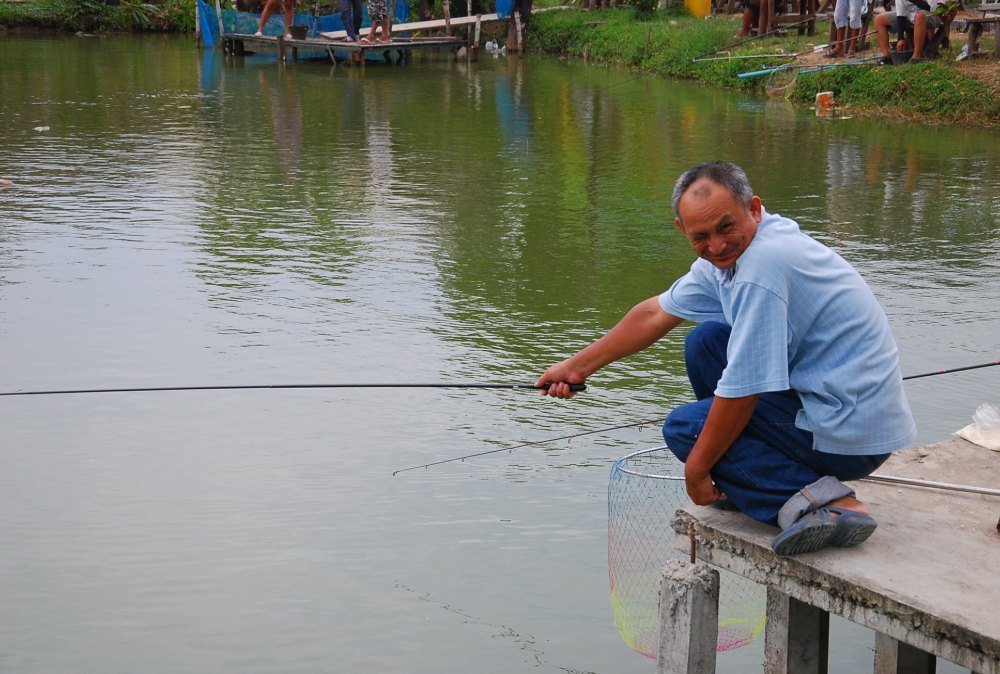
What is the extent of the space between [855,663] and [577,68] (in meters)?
17.6

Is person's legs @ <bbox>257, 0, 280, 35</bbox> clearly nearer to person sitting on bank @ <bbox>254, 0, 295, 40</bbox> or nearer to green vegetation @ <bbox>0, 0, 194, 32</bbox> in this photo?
person sitting on bank @ <bbox>254, 0, 295, 40</bbox>

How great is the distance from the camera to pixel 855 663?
326cm

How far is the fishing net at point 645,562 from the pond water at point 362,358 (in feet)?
0.30

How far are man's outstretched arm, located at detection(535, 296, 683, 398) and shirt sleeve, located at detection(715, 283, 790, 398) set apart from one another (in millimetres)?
455

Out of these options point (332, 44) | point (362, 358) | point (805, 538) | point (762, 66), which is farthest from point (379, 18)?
point (805, 538)

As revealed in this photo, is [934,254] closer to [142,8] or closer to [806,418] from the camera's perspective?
[806,418]

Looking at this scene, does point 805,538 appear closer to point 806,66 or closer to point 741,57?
point 806,66

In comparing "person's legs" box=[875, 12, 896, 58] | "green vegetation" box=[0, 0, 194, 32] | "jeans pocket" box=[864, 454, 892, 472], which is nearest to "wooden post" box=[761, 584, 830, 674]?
"jeans pocket" box=[864, 454, 892, 472]

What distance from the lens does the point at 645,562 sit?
10.9 ft

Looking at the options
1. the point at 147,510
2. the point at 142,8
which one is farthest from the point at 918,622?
the point at 142,8

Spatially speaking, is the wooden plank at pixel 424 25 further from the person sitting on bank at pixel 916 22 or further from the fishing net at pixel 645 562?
the fishing net at pixel 645 562

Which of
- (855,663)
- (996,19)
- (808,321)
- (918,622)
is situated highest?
(996,19)

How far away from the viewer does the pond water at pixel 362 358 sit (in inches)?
136

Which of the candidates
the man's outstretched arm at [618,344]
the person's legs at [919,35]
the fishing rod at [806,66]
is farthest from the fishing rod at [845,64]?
the man's outstretched arm at [618,344]
